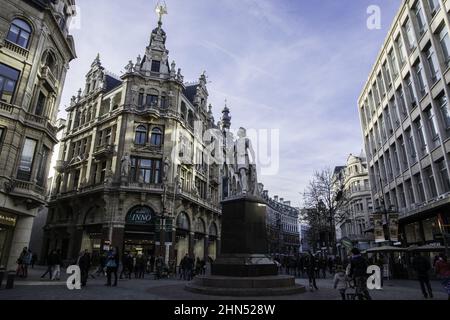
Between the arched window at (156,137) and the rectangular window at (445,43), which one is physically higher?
the rectangular window at (445,43)

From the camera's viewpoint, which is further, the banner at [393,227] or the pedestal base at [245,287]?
the banner at [393,227]

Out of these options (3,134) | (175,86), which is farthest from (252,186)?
(175,86)

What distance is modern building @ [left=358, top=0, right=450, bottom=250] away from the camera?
66.6 feet

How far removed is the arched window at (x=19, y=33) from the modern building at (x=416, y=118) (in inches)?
1094

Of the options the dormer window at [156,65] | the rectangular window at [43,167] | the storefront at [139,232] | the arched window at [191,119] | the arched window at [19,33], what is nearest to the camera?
the arched window at [19,33]

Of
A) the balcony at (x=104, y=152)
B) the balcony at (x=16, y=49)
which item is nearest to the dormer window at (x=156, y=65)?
the balcony at (x=104, y=152)

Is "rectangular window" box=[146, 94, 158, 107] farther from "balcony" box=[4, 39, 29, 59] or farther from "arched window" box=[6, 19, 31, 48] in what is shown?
"balcony" box=[4, 39, 29, 59]

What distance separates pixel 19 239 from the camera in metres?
18.5

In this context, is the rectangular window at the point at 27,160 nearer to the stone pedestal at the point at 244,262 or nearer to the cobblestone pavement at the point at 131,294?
the cobblestone pavement at the point at 131,294

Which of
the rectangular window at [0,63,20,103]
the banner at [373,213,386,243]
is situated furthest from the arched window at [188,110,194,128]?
the banner at [373,213,386,243]

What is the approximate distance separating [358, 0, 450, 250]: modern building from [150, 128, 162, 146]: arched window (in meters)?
22.4

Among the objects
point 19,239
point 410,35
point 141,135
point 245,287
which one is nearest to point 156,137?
point 141,135

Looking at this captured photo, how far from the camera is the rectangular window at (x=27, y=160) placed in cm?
1833
